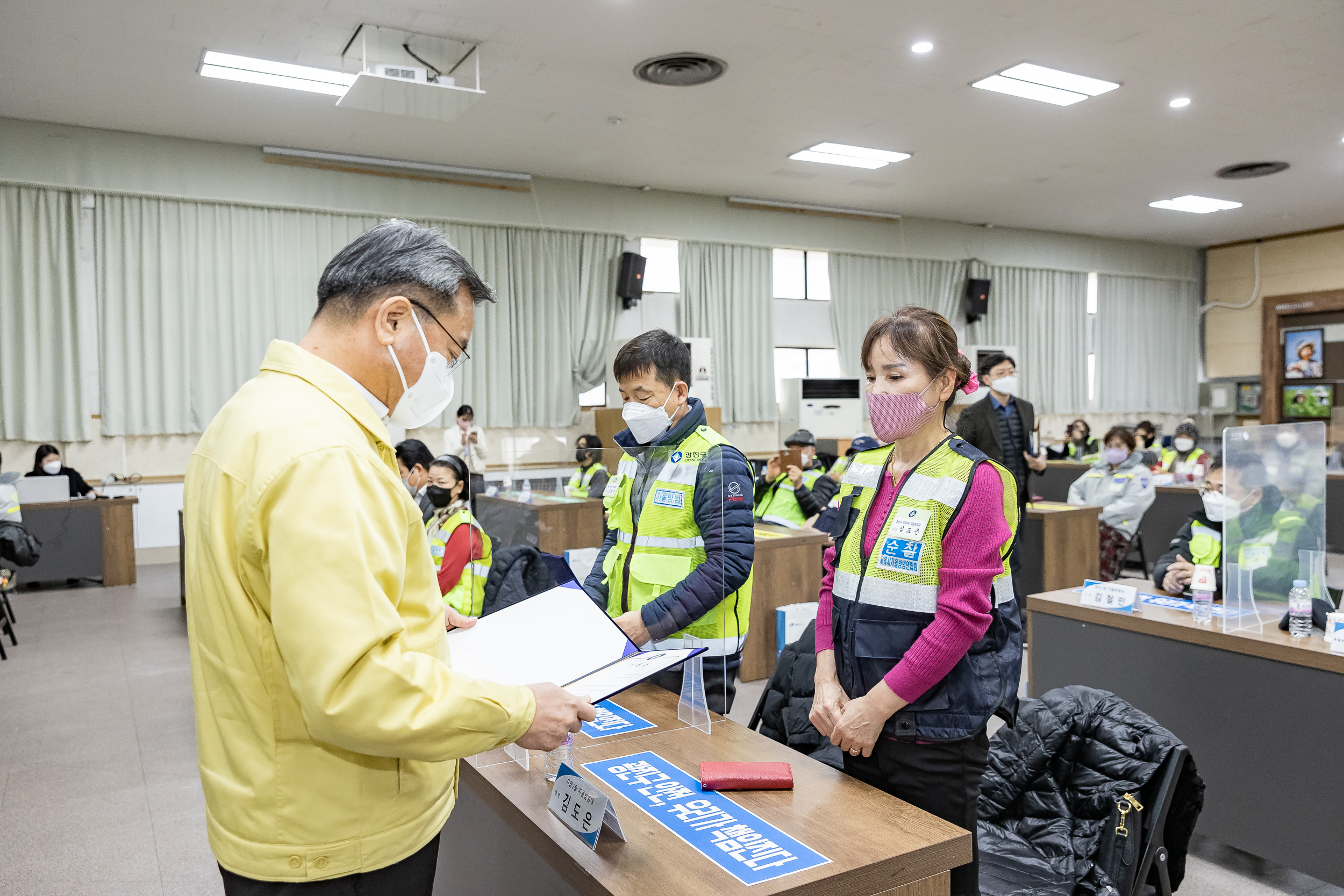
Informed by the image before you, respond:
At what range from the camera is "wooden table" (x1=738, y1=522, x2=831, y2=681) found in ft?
16.0

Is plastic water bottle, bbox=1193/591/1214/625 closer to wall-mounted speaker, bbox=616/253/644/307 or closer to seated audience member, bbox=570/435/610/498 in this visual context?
seated audience member, bbox=570/435/610/498

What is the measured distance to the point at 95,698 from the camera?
4699 mm

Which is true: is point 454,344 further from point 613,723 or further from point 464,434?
point 464,434

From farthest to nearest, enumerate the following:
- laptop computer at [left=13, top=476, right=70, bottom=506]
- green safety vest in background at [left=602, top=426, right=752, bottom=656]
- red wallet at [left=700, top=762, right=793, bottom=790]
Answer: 1. laptop computer at [left=13, top=476, right=70, bottom=506]
2. green safety vest in background at [left=602, top=426, right=752, bottom=656]
3. red wallet at [left=700, top=762, right=793, bottom=790]

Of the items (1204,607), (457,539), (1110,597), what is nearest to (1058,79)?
(1110,597)

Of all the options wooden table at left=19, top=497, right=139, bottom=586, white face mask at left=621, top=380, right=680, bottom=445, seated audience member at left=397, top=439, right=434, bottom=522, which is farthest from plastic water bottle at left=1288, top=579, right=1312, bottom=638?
wooden table at left=19, top=497, right=139, bottom=586

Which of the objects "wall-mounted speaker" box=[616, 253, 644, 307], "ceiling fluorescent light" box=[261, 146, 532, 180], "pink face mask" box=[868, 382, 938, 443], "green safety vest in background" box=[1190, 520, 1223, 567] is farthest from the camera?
"wall-mounted speaker" box=[616, 253, 644, 307]

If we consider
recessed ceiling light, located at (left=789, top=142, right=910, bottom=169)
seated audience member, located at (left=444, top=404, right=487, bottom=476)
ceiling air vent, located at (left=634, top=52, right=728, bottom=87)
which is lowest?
seated audience member, located at (left=444, top=404, right=487, bottom=476)

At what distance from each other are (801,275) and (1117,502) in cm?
549

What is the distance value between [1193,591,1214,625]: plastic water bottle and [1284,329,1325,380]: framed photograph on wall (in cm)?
1269

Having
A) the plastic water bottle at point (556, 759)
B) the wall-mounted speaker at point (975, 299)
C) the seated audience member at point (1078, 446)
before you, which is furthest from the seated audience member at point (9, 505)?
the wall-mounted speaker at point (975, 299)

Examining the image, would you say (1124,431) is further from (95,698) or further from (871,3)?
(95,698)

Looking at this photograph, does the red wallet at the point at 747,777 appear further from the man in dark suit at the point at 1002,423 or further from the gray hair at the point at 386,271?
the man in dark suit at the point at 1002,423

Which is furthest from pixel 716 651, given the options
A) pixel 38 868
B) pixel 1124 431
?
pixel 1124 431
